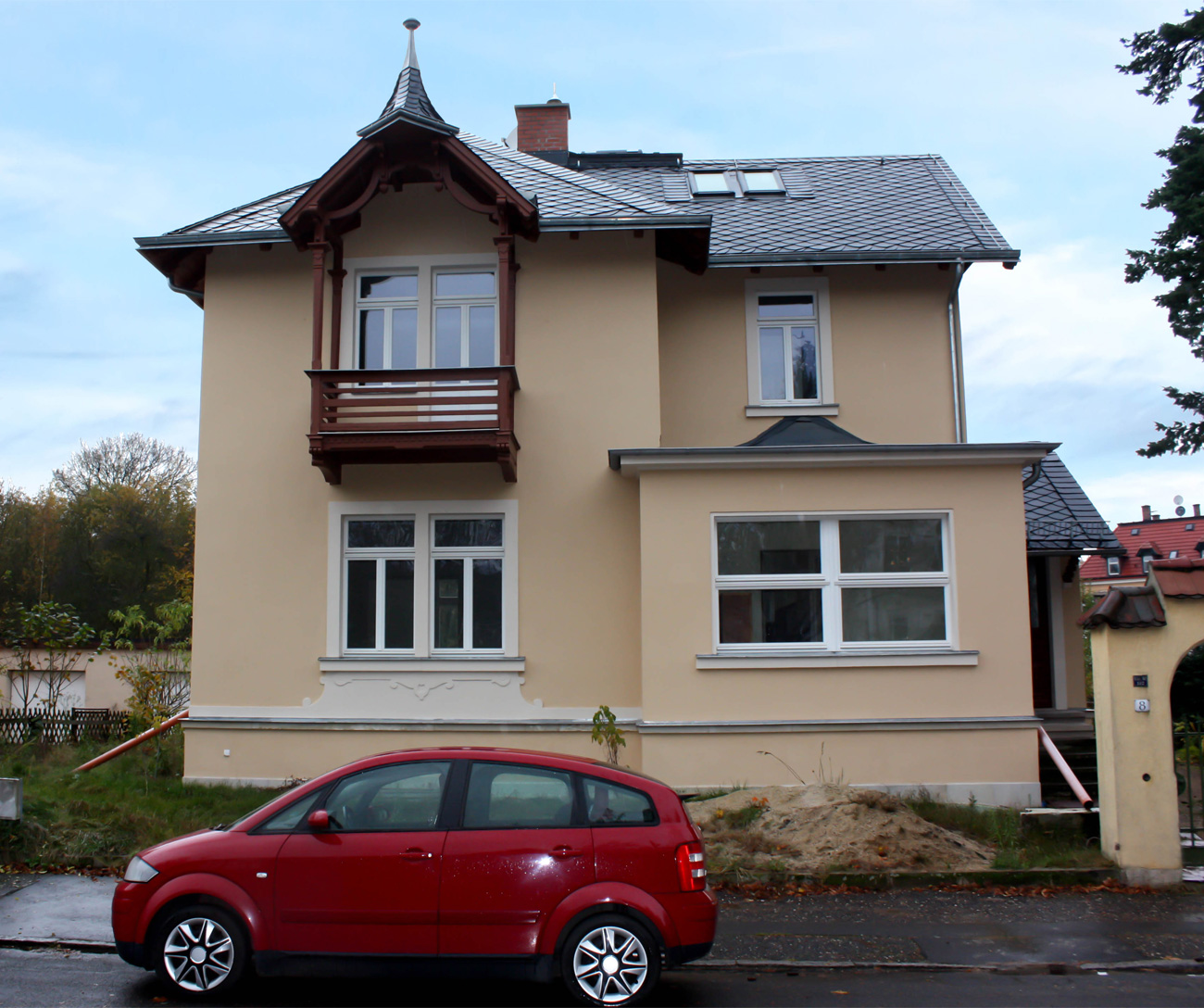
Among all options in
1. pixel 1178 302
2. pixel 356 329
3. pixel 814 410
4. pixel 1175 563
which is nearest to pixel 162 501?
pixel 356 329

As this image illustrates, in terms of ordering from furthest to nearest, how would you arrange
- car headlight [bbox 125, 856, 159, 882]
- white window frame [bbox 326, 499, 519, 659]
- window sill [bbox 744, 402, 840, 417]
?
window sill [bbox 744, 402, 840, 417] < white window frame [bbox 326, 499, 519, 659] < car headlight [bbox 125, 856, 159, 882]

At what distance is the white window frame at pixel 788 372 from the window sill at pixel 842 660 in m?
4.02

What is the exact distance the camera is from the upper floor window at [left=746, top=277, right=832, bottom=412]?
14.1 meters

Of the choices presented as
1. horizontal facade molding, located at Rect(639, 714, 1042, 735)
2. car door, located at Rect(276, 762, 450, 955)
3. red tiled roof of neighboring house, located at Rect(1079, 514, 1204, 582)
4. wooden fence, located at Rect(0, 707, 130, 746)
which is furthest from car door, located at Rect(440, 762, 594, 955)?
red tiled roof of neighboring house, located at Rect(1079, 514, 1204, 582)

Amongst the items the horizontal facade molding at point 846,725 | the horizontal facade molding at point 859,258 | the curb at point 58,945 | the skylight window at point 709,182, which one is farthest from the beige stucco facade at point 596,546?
the curb at point 58,945

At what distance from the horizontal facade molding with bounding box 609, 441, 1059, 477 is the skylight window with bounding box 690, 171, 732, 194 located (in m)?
7.17

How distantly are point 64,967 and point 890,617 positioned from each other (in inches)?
341

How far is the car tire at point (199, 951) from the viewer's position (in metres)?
5.81

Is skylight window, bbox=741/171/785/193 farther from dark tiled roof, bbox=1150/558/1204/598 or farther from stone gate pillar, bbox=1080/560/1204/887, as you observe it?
stone gate pillar, bbox=1080/560/1204/887

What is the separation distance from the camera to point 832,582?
11.5 metres

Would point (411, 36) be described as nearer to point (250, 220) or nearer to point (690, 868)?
point (250, 220)

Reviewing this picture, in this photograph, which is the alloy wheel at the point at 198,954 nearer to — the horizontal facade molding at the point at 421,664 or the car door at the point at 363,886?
the car door at the point at 363,886

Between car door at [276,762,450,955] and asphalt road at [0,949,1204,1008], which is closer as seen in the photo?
car door at [276,762,450,955]

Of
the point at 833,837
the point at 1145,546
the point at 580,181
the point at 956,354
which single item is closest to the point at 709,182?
the point at 580,181
